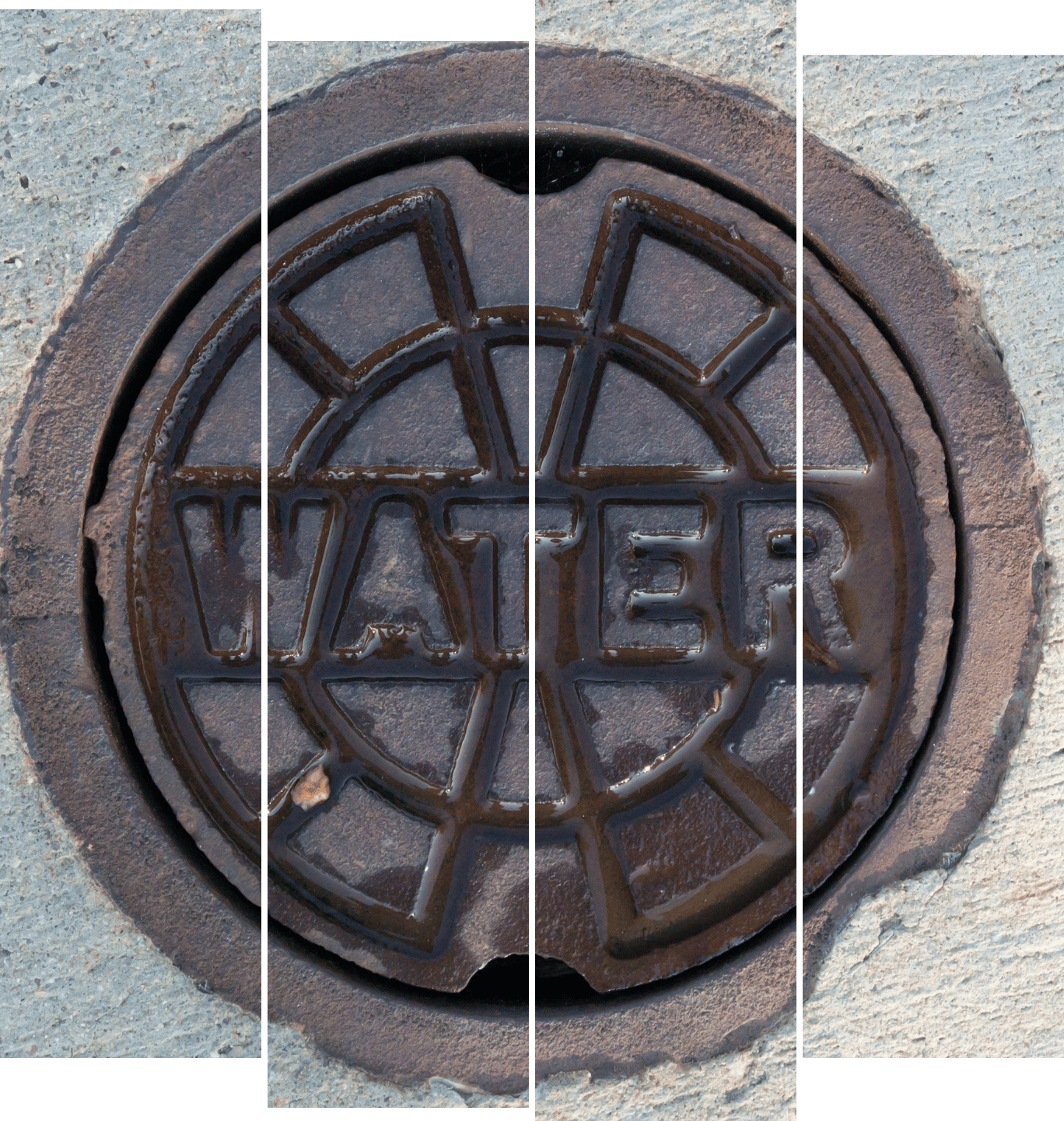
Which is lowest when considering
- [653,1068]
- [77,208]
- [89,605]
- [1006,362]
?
[653,1068]

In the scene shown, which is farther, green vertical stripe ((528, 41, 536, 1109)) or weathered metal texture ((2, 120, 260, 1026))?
weathered metal texture ((2, 120, 260, 1026))

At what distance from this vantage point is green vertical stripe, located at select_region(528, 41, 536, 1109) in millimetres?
1536

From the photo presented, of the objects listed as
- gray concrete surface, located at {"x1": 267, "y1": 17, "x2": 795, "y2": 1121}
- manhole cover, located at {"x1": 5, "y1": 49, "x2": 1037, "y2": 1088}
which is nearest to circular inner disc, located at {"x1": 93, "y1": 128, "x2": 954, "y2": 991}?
manhole cover, located at {"x1": 5, "y1": 49, "x2": 1037, "y2": 1088}

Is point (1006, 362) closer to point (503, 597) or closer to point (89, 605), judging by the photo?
point (503, 597)

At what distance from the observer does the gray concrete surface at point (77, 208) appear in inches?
67.0

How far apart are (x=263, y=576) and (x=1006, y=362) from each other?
1549mm

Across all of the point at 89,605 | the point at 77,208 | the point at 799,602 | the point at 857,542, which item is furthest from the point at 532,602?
the point at 77,208

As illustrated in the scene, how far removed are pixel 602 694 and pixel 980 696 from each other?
756mm

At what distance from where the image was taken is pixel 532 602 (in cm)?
154

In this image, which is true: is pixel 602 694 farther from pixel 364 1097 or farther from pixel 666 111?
pixel 666 111

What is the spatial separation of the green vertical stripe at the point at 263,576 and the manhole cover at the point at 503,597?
0.07 ft

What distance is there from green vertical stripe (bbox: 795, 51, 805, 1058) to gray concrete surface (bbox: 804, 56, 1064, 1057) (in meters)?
0.13

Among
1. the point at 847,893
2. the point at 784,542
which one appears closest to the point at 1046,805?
the point at 847,893

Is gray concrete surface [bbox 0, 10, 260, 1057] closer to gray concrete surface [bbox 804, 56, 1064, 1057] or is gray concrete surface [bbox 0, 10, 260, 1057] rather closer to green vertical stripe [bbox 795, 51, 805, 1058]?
green vertical stripe [bbox 795, 51, 805, 1058]
